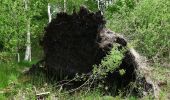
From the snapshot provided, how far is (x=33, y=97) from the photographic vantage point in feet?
29.0

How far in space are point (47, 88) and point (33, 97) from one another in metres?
1.17

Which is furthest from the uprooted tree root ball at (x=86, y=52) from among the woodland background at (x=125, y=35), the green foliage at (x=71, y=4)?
the green foliage at (x=71, y=4)

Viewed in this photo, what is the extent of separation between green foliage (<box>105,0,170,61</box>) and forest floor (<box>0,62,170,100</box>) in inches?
101

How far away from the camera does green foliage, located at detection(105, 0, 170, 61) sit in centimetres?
1515

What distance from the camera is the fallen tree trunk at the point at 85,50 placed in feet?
36.9

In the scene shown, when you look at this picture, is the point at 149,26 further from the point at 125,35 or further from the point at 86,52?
the point at 86,52

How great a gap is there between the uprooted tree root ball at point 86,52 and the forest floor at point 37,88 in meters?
0.47

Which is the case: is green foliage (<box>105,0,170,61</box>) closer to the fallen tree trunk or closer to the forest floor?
the forest floor

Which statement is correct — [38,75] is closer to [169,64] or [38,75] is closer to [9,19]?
[169,64]

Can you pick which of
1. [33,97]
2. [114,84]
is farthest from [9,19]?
[33,97]

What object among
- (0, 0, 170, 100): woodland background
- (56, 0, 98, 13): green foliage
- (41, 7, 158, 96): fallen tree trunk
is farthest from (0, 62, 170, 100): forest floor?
(56, 0, 98, 13): green foliage

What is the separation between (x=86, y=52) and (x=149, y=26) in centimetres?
454

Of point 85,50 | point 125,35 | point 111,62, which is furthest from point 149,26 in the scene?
point 111,62

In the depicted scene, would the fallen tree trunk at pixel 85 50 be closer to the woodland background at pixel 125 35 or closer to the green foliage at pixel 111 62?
the woodland background at pixel 125 35
